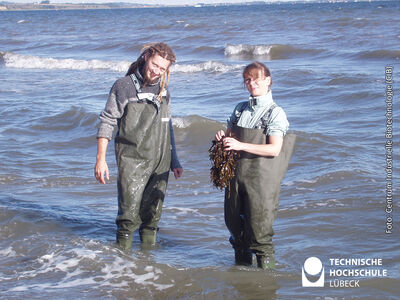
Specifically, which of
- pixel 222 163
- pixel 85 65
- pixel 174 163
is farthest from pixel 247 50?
pixel 222 163

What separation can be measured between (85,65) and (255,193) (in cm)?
1837

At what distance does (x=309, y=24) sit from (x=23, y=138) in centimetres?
2683

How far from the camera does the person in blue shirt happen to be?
3816mm

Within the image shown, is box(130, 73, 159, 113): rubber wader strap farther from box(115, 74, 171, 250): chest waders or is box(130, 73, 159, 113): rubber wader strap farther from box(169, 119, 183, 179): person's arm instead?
box(169, 119, 183, 179): person's arm

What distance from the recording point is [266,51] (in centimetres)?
2331

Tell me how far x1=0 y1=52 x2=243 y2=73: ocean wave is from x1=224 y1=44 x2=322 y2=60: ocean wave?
4.22 metres

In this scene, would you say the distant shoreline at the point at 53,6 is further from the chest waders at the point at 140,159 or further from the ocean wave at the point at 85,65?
the chest waders at the point at 140,159

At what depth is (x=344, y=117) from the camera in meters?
10.1

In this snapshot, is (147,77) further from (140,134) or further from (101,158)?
(101,158)

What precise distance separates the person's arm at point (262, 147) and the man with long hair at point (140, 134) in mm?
848

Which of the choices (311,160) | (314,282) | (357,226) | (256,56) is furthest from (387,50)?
(314,282)

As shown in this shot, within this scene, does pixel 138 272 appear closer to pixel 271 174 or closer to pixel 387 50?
pixel 271 174

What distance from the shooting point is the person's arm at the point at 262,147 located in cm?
374

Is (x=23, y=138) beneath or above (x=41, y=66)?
beneath
